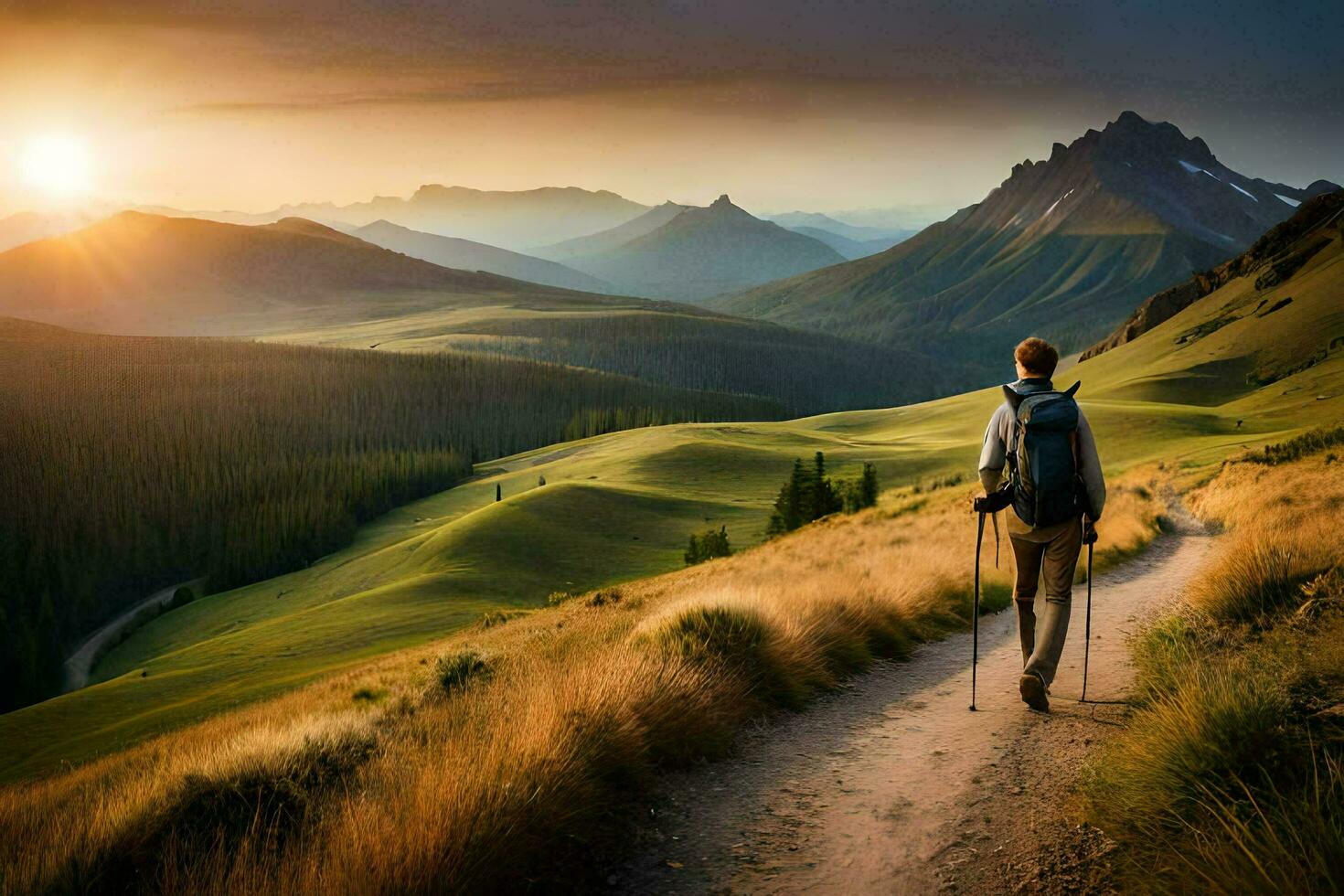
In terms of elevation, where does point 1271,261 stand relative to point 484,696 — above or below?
above

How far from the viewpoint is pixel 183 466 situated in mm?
156375

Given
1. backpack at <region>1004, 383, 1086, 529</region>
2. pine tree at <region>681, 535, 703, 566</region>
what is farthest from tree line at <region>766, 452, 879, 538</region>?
backpack at <region>1004, 383, 1086, 529</region>

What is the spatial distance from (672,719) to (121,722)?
3739 cm

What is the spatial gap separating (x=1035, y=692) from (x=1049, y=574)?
1.13 meters

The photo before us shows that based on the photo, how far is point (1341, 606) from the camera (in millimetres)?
8367

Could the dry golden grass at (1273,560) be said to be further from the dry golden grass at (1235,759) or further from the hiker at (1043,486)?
the hiker at (1043,486)

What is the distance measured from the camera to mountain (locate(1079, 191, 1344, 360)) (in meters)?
114

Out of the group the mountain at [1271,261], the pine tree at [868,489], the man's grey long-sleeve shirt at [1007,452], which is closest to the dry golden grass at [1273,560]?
the man's grey long-sleeve shirt at [1007,452]

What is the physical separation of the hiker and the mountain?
120294 millimetres

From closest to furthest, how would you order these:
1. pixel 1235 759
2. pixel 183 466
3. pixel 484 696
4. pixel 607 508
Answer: pixel 1235 759, pixel 484 696, pixel 607 508, pixel 183 466

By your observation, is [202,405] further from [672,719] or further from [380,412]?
[672,719]

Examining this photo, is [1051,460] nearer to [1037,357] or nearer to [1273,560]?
[1037,357]

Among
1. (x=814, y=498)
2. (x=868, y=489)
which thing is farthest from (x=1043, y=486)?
(x=814, y=498)

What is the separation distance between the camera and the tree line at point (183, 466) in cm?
12306
